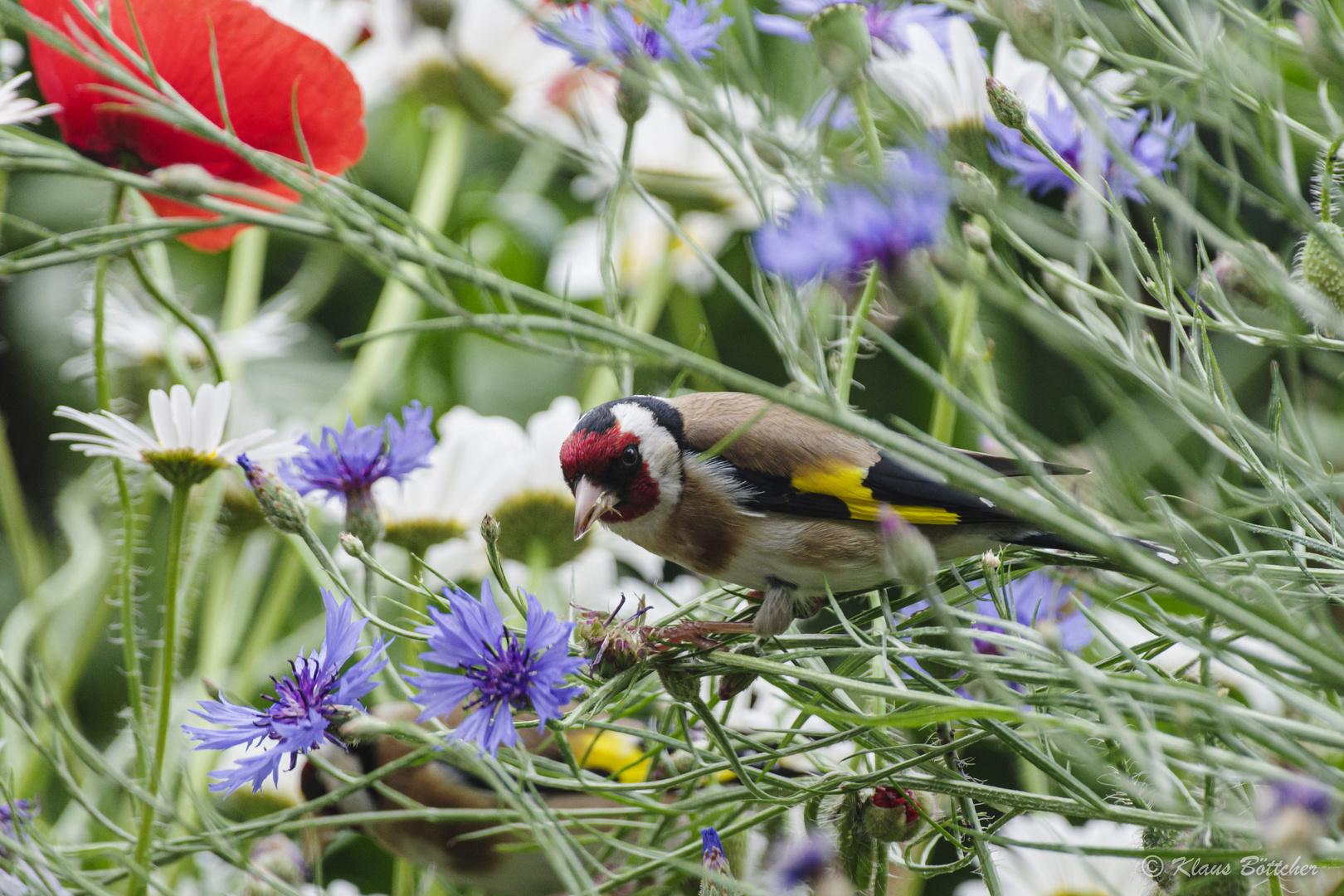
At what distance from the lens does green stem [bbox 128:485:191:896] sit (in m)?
0.43

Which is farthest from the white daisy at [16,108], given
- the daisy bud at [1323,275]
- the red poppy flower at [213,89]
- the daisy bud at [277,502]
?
the daisy bud at [1323,275]

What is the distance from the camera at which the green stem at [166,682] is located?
16.9 inches

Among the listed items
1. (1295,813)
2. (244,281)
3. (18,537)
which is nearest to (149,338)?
(244,281)

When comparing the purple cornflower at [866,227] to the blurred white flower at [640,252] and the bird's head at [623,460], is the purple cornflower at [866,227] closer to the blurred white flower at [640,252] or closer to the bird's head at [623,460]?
the bird's head at [623,460]

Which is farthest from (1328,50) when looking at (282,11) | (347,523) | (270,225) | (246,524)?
(246,524)

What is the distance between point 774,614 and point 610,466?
123 millimetres

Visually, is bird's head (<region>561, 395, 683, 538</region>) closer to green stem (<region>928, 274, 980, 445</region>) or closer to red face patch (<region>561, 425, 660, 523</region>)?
red face patch (<region>561, 425, 660, 523</region>)

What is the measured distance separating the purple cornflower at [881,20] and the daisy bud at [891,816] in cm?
31

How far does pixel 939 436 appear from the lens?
588 mm

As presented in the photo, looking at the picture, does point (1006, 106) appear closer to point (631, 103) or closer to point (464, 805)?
point (631, 103)

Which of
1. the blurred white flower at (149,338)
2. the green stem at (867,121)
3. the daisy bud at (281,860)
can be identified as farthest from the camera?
the blurred white flower at (149,338)

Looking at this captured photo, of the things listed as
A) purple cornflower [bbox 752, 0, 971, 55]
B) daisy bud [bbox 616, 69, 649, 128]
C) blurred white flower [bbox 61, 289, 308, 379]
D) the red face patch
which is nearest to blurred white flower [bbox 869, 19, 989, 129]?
purple cornflower [bbox 752, 0, 971, 55]

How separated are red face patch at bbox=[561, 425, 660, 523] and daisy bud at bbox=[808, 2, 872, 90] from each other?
0.22 meters

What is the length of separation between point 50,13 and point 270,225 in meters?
0.29
